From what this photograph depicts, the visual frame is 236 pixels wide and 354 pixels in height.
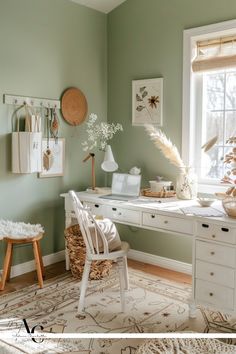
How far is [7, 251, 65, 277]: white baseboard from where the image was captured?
3.37 metres

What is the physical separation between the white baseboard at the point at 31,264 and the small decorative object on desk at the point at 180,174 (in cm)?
131

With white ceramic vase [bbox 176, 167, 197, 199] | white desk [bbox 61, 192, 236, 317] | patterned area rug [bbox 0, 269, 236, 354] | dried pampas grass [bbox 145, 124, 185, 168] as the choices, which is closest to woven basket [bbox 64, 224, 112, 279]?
patterned area rug [bbox 0, 269, 236, 354]

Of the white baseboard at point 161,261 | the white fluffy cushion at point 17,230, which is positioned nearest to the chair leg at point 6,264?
the white fluffy cushion at point 17,230

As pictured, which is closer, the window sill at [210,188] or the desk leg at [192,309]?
the desk leg at [192,309]

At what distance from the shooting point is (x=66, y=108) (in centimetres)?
364

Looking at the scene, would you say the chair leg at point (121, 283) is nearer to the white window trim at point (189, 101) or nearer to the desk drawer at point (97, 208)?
the desk drawer at point (97, 208)

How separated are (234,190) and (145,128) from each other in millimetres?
1393

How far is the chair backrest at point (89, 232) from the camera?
2578 millimetres

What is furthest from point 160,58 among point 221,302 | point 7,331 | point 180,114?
point 7,331

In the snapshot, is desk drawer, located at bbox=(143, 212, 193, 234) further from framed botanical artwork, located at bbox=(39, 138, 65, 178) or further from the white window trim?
framed botanical artwork, located at bbox=(39, 138, 65, 178)

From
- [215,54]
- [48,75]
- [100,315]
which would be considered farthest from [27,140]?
[215,54]

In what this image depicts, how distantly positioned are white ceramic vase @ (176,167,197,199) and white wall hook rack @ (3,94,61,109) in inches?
50.5

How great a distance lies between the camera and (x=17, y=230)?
301 centimetres

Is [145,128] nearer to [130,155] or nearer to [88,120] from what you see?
[130,155]
